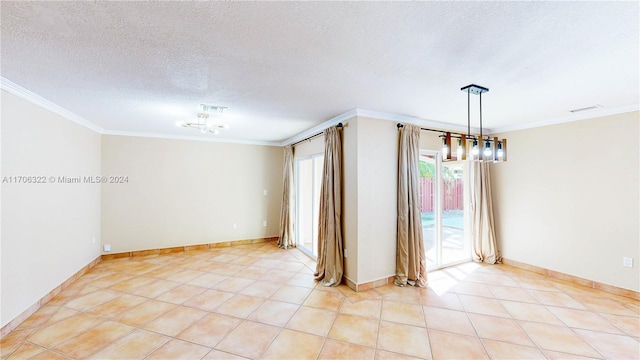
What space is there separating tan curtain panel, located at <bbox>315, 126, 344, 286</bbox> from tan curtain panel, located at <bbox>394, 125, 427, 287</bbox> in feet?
2.87

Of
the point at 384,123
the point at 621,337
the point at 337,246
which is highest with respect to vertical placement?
the point at 384,123

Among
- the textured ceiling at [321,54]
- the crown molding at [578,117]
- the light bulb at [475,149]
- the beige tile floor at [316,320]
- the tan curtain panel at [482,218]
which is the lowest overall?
the beige tile floor at [316,320]

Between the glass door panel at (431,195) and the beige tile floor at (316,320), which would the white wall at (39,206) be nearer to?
the beige tile floor at (316,320)

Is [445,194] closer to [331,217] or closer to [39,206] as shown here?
[331,217]

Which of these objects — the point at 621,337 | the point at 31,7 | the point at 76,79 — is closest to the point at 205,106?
the point at 76,79

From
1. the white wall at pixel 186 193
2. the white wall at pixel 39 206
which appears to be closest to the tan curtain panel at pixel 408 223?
the white wall at pixel 186 193

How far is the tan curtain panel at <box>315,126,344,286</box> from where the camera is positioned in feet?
12.4

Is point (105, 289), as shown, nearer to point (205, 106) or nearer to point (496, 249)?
point (205, 106)

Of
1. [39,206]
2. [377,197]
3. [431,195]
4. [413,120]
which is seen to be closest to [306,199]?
[377,197]

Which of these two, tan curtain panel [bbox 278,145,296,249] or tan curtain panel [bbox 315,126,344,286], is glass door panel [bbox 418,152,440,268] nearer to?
tan curtain panel [bbox 315,126,344,286]

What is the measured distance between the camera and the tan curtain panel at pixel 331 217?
3.77 meters

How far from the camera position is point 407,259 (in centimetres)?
370

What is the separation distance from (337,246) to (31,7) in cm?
358

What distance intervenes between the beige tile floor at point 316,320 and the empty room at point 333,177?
3 centimetres
